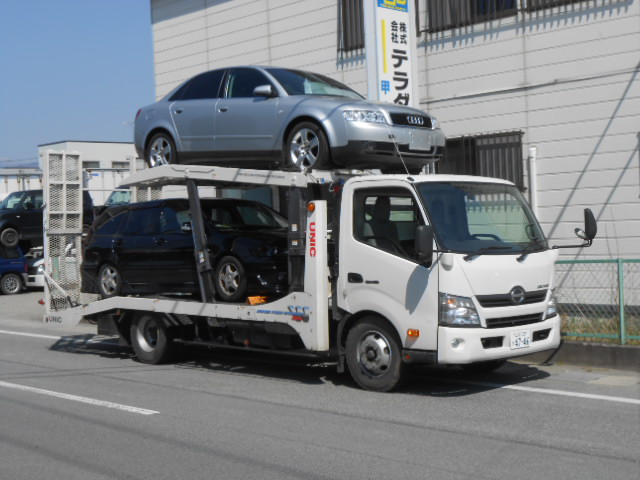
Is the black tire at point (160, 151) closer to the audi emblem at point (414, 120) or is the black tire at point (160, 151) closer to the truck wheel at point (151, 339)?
the truck wheel at point (151, 339)

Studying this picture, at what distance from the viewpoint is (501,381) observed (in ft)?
31.3

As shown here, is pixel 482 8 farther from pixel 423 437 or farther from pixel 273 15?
pixel 423 437

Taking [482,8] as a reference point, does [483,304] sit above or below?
below

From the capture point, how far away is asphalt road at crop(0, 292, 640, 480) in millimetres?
6230

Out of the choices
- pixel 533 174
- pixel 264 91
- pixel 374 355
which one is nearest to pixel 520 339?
pixel 374 355

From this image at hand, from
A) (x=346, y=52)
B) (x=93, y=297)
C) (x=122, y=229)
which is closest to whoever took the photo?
(x=122, y=229)

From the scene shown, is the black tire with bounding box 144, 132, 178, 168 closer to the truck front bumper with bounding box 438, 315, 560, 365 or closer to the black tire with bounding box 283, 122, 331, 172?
the black tire with bounding box 283, 122, 331, 172

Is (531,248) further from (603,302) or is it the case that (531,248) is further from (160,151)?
(160,151)

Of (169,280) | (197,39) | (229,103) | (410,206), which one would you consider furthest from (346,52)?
(410,206)

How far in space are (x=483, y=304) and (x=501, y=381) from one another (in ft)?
5.23

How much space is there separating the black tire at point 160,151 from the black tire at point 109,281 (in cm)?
159

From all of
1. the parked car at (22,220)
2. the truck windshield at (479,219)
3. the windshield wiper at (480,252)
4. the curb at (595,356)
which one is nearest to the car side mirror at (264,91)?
the truck windshield at (479,219)

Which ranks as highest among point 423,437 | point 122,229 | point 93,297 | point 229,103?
point 229,103

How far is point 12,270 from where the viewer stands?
2366 centimetres
